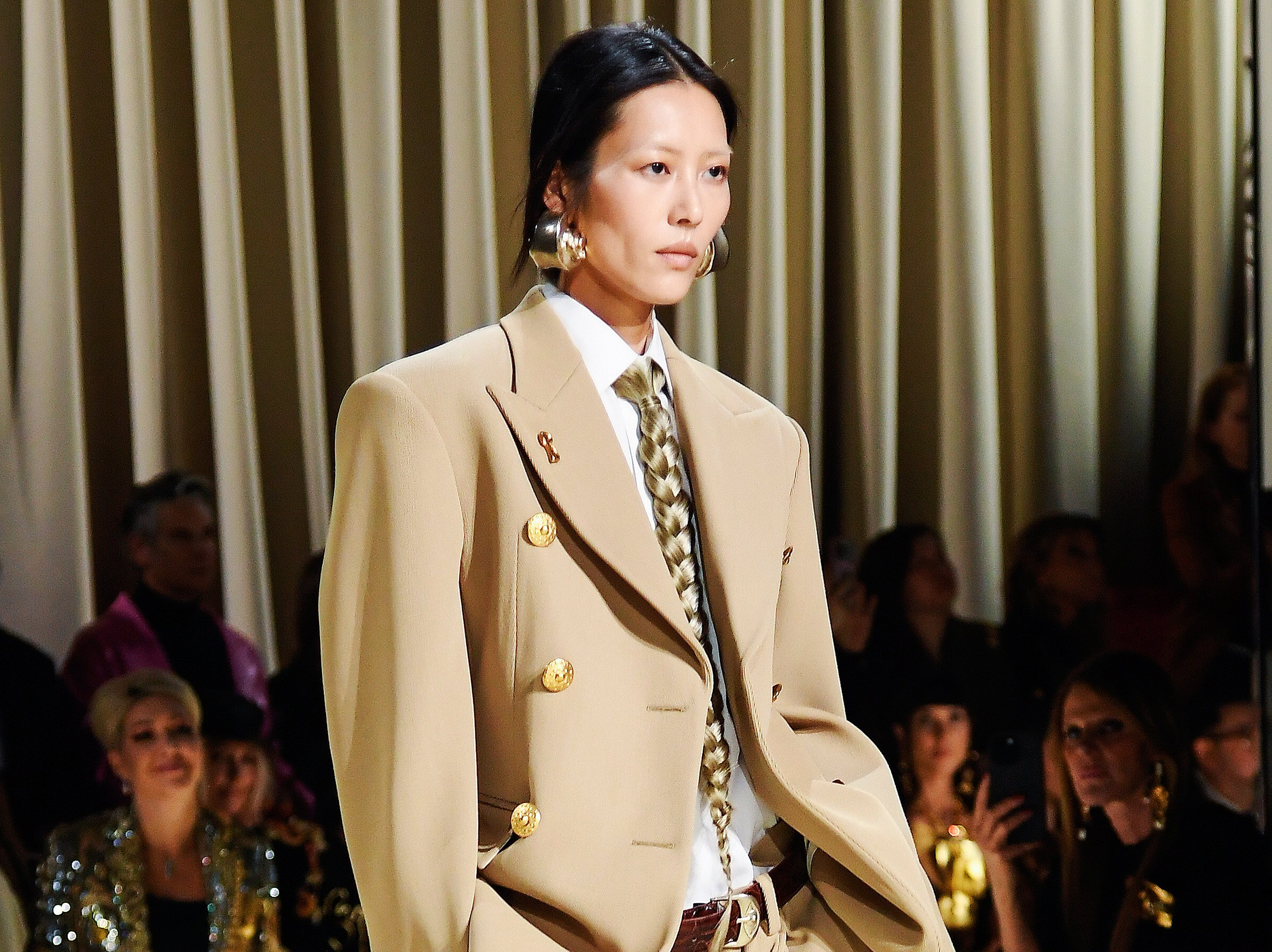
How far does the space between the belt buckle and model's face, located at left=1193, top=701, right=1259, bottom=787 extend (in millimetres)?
1488

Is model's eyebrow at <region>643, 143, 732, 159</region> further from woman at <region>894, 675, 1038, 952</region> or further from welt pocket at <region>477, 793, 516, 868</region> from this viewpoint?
woman at <region>894, 675, 1038, 952</region>

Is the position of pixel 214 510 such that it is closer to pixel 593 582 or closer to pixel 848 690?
pixel 848 690

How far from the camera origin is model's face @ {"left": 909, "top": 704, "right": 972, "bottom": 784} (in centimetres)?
235

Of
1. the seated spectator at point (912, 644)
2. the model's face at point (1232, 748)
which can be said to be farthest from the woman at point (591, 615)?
the model's face at point (1232, 748)

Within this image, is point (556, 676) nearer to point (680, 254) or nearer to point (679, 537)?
point (679, 537)

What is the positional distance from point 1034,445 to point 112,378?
1.46 m

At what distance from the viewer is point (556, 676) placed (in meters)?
1.01

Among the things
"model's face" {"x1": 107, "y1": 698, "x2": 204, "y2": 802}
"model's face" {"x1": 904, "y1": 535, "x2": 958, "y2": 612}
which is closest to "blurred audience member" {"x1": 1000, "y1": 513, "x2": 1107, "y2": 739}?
"model's face" {"x1": 904, "y1": 535, "x2": 958, "y2": 612}

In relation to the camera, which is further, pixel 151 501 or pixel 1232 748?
pixel 1232 748

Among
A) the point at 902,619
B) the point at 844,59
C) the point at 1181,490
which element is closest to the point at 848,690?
the point at 902,619

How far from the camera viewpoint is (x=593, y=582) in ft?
3.43

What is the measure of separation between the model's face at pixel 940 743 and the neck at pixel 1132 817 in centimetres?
25

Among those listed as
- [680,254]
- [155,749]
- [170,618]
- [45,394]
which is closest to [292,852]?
[155,749]

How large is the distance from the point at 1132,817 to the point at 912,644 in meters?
0.45
